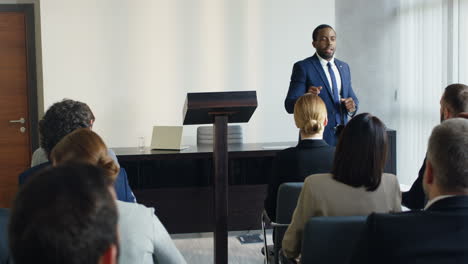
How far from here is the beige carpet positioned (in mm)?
4684

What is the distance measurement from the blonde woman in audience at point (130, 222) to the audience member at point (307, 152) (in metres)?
1.22

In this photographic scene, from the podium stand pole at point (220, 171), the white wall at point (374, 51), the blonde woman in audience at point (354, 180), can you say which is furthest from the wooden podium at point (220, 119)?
the white wall at point (374, 51)

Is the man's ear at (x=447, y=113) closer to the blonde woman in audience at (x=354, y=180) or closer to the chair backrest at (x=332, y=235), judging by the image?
the blonde woman in audience at (x=354, y=180)

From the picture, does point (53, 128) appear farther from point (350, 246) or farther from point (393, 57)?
point (393, 57)

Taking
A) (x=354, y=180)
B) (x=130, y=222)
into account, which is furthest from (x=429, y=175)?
(x=130, y=222)

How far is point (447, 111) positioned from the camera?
120 inches

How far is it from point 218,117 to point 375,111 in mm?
3893

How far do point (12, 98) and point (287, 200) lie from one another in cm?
435

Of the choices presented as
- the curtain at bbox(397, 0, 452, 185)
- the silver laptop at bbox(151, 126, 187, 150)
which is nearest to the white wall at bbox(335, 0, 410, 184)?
the curtain at bbox(397, 0, 452, 185)

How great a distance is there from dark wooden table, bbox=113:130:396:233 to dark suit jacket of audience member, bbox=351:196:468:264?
316 cm

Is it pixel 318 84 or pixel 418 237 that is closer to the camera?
pixel 418 237

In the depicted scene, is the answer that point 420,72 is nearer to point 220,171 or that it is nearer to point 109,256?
point 220,171

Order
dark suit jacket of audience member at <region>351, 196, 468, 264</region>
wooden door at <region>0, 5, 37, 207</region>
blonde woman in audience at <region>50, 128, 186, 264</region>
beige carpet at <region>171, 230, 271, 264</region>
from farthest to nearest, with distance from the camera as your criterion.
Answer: wooden door at <region>0, 5, 37, 207</region> → beige carpet at <region>171, 230, 271, 264</region> → blonde woman in audience at <region>50, 128, 186, 264</region> → dark suit jacket of audience member at <region>351, 196, 468, 264</region>

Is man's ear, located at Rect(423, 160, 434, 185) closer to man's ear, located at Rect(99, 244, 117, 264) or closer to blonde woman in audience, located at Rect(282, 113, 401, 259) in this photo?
blonde woman in audience, located at Rect(282, 113, 401, 259)
